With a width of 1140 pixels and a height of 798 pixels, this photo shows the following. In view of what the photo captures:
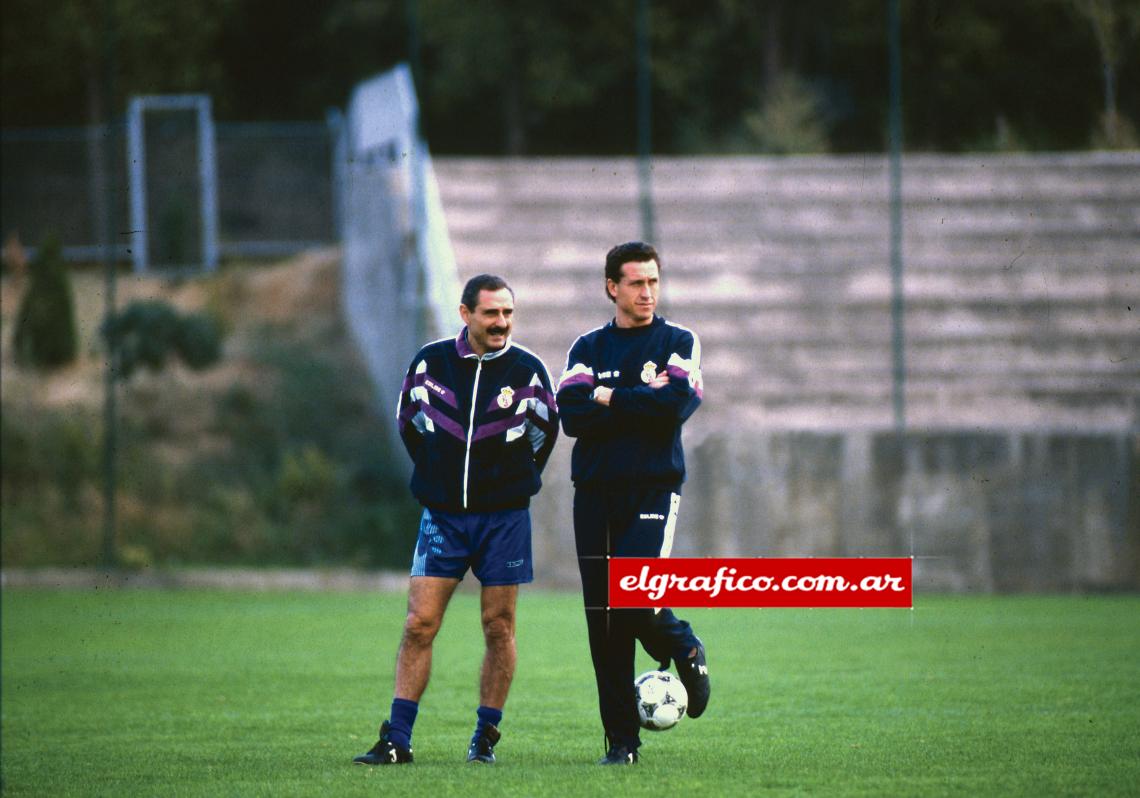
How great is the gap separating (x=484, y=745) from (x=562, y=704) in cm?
217

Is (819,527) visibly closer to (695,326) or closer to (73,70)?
(695,326)

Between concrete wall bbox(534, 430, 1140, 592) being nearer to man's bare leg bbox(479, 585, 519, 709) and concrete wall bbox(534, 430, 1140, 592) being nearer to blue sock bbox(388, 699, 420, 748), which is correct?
man's bare leg bbox(479, 585, 519, 709)

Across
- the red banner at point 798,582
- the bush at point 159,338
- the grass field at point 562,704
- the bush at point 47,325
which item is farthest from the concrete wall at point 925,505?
the red banner at point 798,582

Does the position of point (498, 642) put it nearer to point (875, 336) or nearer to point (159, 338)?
point (875, 336)

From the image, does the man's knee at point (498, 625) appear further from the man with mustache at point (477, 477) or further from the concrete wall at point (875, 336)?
the concrete wall at point (875, 336)

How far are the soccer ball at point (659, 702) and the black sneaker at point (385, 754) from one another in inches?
36.9

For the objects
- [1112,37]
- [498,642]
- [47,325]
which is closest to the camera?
[498,642]

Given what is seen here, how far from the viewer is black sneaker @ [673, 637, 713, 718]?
718cm

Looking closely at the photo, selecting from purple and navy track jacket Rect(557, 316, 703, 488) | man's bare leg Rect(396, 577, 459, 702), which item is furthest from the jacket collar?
man's bare leg Rect(396, 577, 459, 702)

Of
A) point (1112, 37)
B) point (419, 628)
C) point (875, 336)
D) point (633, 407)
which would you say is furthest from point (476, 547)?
point (1112, 37)

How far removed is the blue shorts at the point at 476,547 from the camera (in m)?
7.20

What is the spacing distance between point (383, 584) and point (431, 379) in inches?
407

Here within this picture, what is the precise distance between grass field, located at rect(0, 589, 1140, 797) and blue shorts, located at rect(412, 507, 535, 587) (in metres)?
0.75

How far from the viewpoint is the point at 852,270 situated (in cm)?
2217
